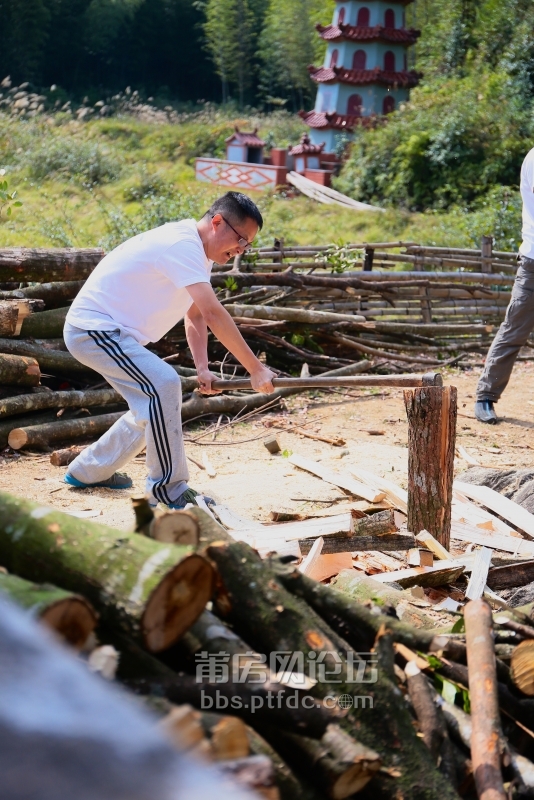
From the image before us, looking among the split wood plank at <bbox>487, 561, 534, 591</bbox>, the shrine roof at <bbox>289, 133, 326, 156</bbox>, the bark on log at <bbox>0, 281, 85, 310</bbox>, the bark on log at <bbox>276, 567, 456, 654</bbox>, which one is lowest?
the shrine roof at <bbox>289, 133, 326, 156</bbox>

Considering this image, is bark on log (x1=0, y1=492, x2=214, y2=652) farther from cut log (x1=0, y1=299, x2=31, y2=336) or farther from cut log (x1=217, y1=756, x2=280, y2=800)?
cut log (x1=0, y1=299, x2=31, y2=336)

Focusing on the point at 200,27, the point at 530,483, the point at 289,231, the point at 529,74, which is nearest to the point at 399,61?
the point at 529,74

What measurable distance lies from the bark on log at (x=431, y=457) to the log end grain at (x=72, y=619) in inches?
102

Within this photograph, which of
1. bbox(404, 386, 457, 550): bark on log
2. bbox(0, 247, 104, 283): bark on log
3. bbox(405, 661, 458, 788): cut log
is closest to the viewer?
bbox(405, 661, 458, 788): cut log

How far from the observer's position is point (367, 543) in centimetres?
403

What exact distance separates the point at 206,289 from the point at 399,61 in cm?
2740

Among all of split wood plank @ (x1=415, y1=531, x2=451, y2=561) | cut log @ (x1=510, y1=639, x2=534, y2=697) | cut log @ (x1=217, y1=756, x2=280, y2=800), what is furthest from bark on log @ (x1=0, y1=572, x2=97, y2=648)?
split wood plank @ (x1=415, y1=531, x2=451, y2=561)

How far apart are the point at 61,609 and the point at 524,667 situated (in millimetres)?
1282

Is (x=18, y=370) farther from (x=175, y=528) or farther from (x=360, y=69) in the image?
(x=360, y=69)

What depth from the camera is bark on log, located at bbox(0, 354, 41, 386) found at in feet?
19.9

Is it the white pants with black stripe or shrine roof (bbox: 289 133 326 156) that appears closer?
the white pants with black stripe

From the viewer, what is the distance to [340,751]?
173 cm

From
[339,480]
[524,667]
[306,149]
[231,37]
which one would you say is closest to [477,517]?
[339,480]

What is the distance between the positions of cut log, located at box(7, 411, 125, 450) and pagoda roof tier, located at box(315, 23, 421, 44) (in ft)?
80.5
